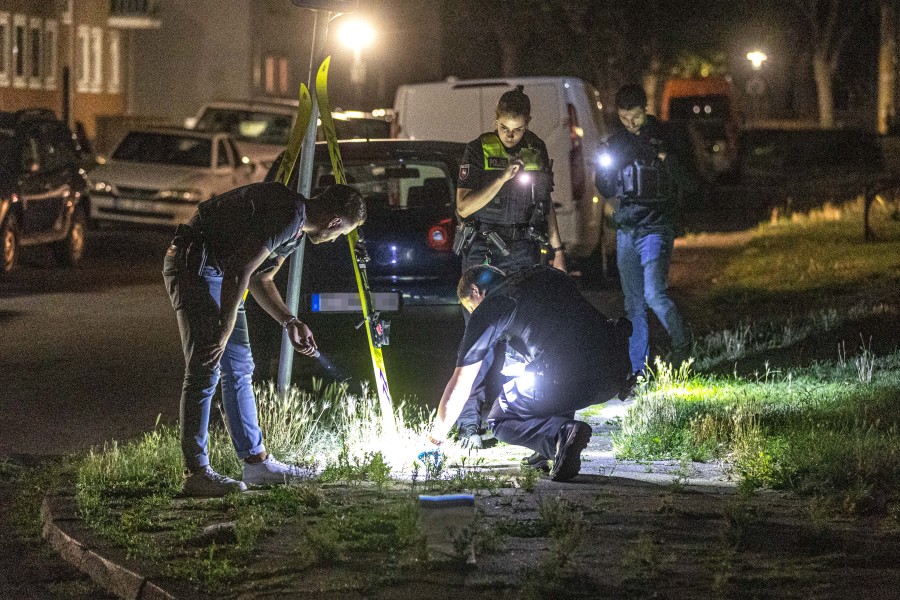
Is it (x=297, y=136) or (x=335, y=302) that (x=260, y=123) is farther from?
(x=297, y=136)

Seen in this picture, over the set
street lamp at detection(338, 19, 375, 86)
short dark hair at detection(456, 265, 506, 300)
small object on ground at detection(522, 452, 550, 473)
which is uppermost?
street lamp at detection(338, 19, 375, 86)

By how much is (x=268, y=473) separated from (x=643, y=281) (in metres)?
4.02

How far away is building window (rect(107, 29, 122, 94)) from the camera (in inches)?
1956

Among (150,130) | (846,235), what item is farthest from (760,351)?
(150,130)

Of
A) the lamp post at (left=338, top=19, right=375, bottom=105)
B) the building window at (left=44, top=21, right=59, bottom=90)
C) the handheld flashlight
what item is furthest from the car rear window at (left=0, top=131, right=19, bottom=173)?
the building window at (left=44, top=21, right=59, bottom=90)

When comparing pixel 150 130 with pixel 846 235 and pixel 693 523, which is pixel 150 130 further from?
pixel 693 523

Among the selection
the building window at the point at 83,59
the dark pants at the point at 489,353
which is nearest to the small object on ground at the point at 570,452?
the dark pants at the point at 489,353

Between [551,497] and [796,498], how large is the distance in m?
1.07

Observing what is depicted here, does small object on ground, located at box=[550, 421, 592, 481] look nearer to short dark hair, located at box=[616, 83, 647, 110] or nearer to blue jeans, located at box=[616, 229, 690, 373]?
blue jeans, located at box=[616, 229, 690, 373]

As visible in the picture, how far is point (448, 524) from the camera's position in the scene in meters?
5.86

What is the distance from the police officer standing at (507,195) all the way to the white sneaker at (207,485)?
2.42 m

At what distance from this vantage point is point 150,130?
987 inches

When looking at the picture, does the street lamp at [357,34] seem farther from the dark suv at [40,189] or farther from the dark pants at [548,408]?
the dark pants at [548,408]

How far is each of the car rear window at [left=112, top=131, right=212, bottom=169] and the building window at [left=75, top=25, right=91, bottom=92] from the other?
75.1 feet
